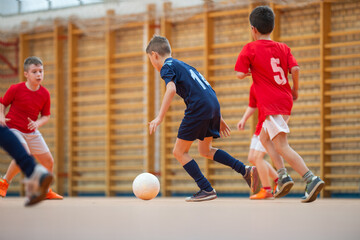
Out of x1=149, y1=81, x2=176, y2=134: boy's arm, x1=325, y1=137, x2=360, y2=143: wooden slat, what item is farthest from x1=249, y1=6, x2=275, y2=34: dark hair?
x1=325, y1=137, x2=360, y2=143: wooden slat

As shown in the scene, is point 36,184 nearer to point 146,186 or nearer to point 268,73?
point 268,73

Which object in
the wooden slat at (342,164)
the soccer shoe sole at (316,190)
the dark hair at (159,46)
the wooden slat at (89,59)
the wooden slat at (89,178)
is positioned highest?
the wooden slat at (89,59)

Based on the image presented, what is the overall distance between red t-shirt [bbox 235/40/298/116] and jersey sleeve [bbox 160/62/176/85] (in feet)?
1.72

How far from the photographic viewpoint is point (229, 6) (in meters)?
8.58

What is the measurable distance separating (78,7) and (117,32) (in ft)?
2.78

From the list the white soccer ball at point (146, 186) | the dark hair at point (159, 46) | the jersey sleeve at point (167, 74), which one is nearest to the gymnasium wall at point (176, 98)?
the white soccer ball at point (146, 186)

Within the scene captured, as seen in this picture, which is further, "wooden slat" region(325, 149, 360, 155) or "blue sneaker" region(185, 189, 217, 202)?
"wooden slat" region(325, 149, 360, 155)

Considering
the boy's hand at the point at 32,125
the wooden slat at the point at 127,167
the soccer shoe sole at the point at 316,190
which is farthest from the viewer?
the wooden slat at the point at 127,167

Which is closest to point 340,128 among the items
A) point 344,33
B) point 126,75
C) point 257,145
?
point 344,33

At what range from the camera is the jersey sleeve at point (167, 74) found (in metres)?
4.12

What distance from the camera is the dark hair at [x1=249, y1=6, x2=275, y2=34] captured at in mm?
4266

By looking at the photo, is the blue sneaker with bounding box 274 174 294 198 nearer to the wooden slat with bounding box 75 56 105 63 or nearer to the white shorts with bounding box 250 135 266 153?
the white shorts with bounding box 250 135 266 153

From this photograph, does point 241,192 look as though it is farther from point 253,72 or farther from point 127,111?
point 253,72

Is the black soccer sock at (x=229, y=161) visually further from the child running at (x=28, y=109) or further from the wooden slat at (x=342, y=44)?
the wooden slat at (x=342, y=44)
